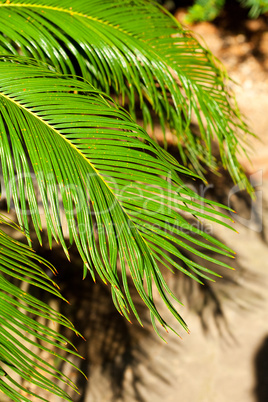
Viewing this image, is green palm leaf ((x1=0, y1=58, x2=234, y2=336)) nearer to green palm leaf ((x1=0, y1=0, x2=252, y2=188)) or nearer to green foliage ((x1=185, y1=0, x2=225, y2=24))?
green palm leaf ((x1=0, y1=0, x2=252, y2=188))

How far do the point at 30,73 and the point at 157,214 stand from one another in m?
0.54

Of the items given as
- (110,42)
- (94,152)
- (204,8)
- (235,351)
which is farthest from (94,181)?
(204,8)

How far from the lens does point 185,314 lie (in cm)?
215

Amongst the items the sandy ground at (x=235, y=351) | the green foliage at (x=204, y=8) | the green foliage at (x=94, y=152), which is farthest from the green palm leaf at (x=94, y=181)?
the green foliage at (x=204, y=8)

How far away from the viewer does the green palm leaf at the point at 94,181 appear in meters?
0.91

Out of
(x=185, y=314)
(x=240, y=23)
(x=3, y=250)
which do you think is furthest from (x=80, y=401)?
(x=240, y=23)

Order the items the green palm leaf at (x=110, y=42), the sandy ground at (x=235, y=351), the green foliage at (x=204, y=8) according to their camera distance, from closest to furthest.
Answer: the green palm leaf at (x=110, y=42), the sandy ground at (x=235, y=351), the green foliage at (x=204, y=8)

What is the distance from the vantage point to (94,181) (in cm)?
95

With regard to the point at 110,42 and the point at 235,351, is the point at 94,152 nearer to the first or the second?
the point at 110,42

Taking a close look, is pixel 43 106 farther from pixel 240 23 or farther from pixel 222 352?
pixel 240 23

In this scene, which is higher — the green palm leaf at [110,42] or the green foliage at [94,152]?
the green palm leaf at [110,42]

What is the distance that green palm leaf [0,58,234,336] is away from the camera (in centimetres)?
91

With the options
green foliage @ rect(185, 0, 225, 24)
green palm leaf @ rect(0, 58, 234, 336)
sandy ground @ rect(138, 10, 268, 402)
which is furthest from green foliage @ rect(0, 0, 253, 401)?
green foliage @ rect(185, 0, 225, 24)

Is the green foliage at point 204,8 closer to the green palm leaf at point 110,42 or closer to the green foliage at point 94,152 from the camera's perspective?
the green palm leaf at point 110,42
